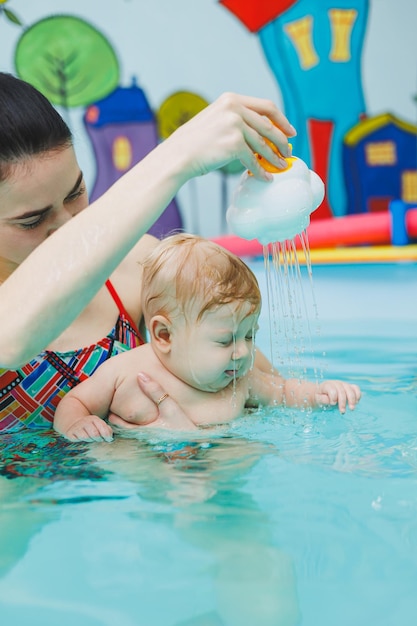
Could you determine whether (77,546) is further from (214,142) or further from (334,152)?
(334,152)

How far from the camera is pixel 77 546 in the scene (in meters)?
1.49

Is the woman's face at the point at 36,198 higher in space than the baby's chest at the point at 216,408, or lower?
higher

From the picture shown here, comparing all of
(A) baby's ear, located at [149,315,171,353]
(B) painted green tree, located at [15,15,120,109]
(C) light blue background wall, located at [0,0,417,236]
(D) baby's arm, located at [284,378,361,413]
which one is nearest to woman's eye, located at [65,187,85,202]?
(A) baby's ear, located at [149,315,171,353]

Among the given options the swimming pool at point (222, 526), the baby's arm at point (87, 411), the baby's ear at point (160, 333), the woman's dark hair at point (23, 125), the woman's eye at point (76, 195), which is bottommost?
the swimming pool at point (222, 526)

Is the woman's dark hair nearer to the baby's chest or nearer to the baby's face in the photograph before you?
the baby's face

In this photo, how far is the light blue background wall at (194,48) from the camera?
299 inches

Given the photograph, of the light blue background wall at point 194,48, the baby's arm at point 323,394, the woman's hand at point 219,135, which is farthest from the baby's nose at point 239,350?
the light blue background wall at point 194,48

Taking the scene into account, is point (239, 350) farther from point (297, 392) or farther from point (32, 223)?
point (32, 223)

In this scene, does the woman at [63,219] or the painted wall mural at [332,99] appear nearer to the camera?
the woman at [63,219]

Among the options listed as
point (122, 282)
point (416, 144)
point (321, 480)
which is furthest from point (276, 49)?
point (321, 480)

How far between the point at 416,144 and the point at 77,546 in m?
7.23

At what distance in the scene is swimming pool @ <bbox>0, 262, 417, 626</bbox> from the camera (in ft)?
4.16

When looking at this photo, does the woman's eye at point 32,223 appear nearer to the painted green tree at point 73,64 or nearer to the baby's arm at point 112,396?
the baby's arm at point 112,396

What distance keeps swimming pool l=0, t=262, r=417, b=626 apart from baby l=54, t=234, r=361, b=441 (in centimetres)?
9
